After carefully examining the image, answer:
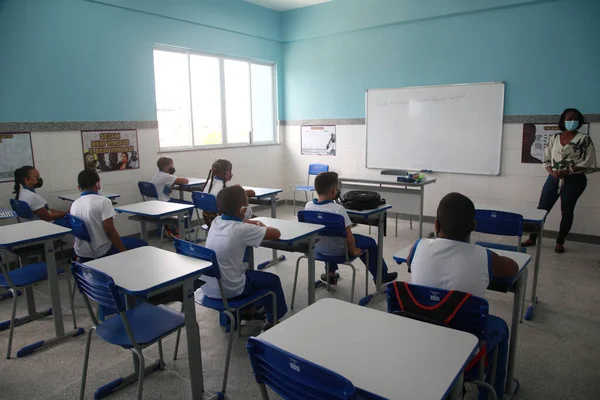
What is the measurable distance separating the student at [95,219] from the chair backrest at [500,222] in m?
2.76

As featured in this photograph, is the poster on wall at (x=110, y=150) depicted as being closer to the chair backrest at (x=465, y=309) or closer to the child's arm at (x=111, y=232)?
the child's arm at (x=111, y=232)

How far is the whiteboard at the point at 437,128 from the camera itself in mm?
5766

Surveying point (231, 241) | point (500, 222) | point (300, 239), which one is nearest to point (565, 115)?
point (500, 222)

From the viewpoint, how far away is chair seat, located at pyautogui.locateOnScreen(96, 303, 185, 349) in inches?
80.9

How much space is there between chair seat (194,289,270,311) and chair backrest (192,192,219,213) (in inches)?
71.5

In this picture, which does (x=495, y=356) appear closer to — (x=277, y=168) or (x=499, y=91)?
(x=499, y=91)

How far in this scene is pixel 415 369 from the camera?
1280 millimetres

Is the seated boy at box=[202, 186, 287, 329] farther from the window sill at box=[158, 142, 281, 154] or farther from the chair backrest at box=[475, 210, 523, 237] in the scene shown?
the window sill at box=[158, 142, 281, 154]

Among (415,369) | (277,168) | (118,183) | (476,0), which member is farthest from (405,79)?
(415,369)

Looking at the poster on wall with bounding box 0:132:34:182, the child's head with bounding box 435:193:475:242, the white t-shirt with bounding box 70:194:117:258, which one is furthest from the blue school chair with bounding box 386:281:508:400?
the poster on wall with bounding box 0:132:34:182

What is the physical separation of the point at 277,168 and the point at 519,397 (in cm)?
609

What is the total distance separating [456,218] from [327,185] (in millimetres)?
1586

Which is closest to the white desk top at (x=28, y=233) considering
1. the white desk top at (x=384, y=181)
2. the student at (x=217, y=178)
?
the student at (x=217, y=178)

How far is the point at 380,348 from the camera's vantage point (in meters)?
1.40
